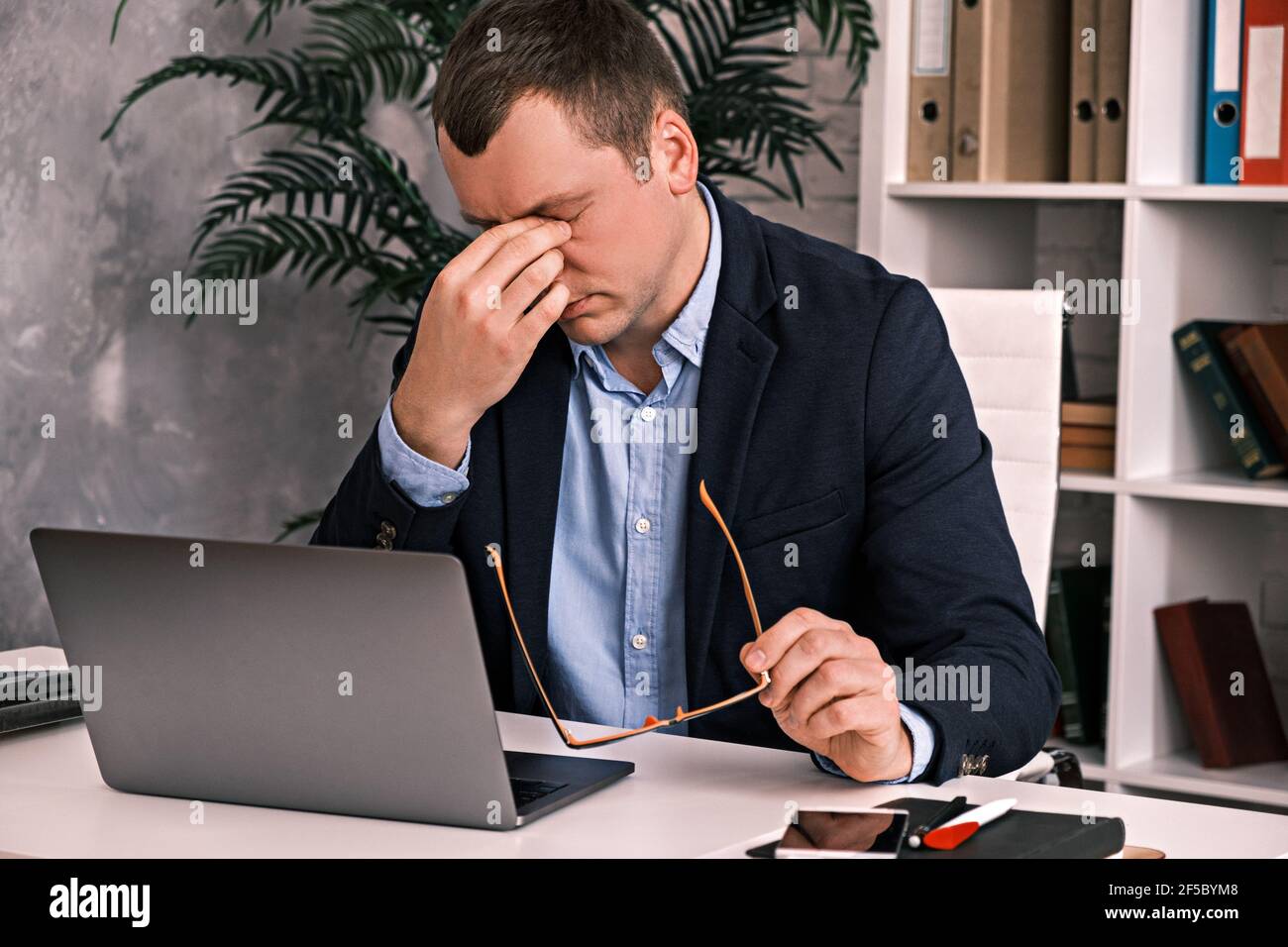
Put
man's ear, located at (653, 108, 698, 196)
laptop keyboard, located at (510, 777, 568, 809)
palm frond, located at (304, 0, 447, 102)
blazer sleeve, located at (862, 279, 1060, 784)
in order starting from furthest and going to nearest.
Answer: palm frond, located at (304, 0, 447, 102) < man's ear, located at (653, 108, 698, 196) < blazer sleeve, located at (862, 279, 1060, 784) < laptop keyboard, located at (510, 777, 568, 809)

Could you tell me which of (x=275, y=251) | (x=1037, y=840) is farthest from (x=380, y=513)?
(x=275, y=251)

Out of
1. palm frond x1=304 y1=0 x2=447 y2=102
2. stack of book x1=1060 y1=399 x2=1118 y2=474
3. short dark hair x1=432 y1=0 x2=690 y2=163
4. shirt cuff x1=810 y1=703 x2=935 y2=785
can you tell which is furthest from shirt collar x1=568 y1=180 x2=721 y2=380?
stack of book x1=1060 y1=399 x2=1118 y2=474

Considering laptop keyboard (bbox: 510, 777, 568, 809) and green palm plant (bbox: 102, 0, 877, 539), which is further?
green palm plant (bbox: 102, 0, 877, 539)

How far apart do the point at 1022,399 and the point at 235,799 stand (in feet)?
3.22

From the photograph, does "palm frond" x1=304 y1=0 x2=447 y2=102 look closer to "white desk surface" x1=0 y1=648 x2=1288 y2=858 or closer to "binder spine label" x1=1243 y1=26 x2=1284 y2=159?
"binder spine label" x1=1243 y1=26 x2=1284 y2=159

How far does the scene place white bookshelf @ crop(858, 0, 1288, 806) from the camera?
233 centimetres

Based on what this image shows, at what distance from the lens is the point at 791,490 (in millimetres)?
1417

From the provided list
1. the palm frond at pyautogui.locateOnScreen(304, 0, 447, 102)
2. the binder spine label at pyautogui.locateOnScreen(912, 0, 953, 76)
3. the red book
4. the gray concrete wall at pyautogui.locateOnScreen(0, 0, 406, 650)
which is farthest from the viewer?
the binder spine label at pyautogui.locateOnScreen(912, 0, 953, 76)

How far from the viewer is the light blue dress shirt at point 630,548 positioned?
1.46m

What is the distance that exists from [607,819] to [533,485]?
0.51m

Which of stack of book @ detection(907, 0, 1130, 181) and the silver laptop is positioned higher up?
stack of book @ detection(907, 0, 1130, 181)

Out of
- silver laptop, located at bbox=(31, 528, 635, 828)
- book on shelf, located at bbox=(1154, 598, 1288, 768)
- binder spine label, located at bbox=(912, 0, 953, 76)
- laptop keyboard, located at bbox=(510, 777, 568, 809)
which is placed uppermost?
binder spine label, located at bbox=(912, 0, 953, 76)

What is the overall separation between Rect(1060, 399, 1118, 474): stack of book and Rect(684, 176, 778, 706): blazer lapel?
1116 millimetres
